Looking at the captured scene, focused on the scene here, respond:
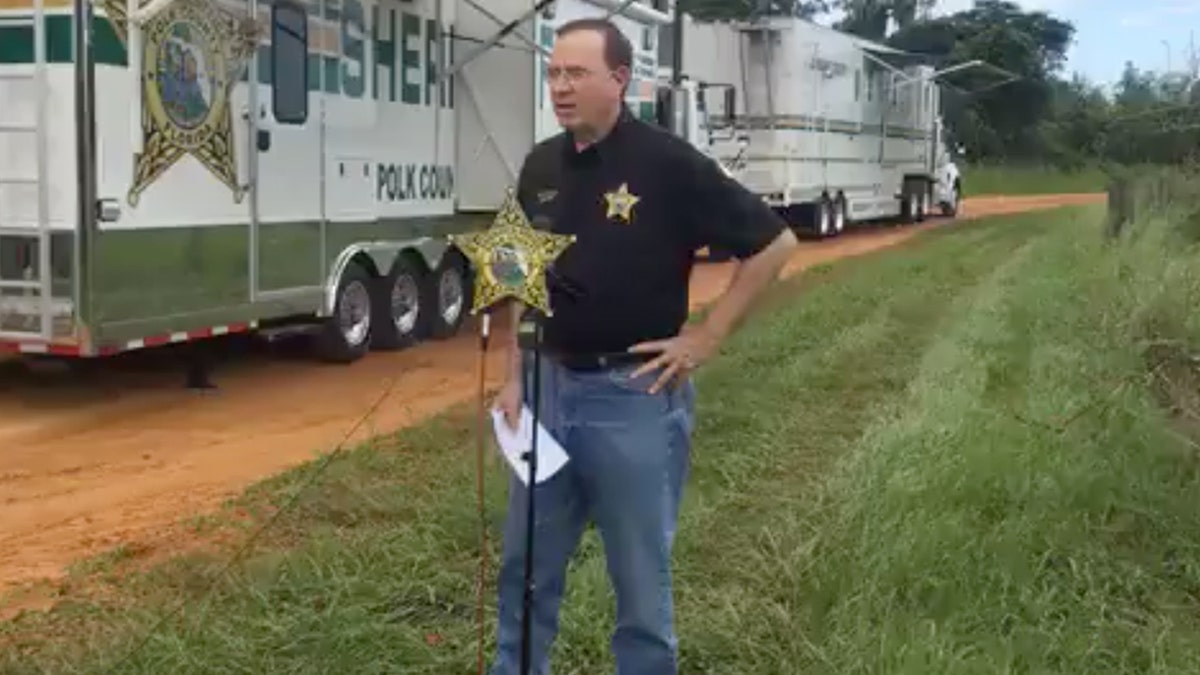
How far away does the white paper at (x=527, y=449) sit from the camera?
140 inches

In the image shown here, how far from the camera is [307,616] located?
4758mm

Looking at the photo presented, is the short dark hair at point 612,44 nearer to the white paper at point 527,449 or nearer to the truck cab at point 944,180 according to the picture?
the white paper at point 527,449

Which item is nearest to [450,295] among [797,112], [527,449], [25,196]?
[25,196]

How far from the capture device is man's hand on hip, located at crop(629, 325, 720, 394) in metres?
3.50

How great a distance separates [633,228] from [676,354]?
1.02 feet

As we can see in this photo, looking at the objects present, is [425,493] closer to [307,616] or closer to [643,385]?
[307,616]

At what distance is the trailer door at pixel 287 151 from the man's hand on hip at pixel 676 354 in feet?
21.7

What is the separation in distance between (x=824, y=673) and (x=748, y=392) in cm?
496

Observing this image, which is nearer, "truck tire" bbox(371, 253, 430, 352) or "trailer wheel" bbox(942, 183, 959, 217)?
"truck tire" bbox(371, 253, 430, 352)

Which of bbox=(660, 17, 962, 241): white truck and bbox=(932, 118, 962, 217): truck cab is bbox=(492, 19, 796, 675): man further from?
bbox=(932, 118, 962, 217): truck cab

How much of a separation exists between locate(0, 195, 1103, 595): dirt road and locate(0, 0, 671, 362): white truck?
A: 483 mm

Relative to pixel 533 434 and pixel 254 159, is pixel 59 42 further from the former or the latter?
pixel 533 434

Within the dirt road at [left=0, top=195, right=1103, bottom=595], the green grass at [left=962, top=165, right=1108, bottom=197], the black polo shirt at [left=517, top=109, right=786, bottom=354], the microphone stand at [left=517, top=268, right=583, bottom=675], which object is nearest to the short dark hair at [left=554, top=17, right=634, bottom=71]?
the black polo shirt at [left=517, top=109, right=786, bottom=354]

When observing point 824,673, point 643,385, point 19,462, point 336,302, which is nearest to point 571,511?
point 643,385
